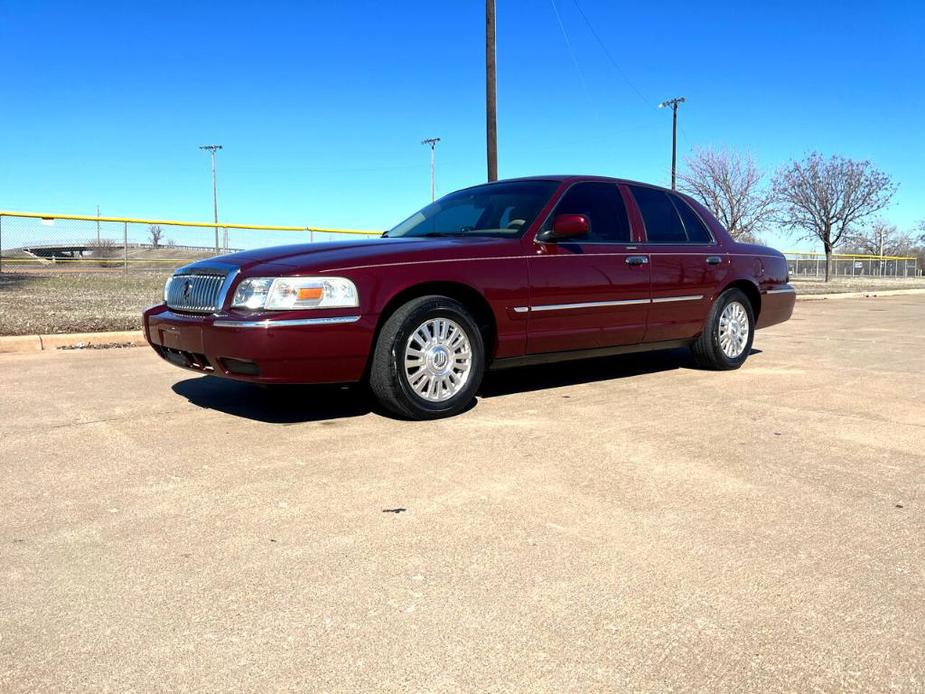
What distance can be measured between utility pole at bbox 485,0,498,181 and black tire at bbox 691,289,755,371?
9106mm

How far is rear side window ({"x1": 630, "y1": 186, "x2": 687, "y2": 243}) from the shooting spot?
6188mm

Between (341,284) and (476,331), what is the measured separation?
38.7 inches

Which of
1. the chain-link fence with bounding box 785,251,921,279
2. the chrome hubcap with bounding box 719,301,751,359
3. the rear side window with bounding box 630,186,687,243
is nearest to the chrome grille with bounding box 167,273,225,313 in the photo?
the rear side window with bounding box 630,186,687,243

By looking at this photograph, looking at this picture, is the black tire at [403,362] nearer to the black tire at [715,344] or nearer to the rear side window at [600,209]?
the rear side window at [600,209]

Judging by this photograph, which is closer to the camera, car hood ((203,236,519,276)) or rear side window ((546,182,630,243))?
car hood ((203,236,519,276))

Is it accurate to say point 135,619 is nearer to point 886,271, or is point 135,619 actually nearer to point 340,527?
point 340,527

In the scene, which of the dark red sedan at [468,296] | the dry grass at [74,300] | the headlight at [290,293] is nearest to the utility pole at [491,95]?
the dry grass at [74,300]

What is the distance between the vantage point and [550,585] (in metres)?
→ 2.42

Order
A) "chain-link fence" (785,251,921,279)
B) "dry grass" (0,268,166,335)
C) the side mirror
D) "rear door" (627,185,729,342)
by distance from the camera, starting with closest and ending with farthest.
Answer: the side mirror < "rear door" (627,185,729,342) < "dry grass" (0,268,166,335) < "chain-link fence" (785,251,921,279)

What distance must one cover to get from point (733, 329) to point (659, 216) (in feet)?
4.47

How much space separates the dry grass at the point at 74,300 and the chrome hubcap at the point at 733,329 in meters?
6.39

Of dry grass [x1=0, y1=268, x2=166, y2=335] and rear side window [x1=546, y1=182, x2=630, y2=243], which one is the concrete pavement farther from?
dry grass [x1=0, y1=268, x2=166, y2=335]

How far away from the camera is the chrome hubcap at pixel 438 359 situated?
15.3 ft

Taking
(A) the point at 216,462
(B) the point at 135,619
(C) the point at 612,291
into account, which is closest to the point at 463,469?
(A) the point at 216,462
